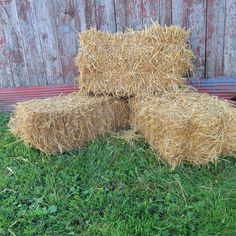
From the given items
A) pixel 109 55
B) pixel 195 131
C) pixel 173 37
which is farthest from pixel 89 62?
pixel 195 131

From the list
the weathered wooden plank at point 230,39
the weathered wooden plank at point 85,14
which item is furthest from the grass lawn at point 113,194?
the weathered wooden plank at point 85,14

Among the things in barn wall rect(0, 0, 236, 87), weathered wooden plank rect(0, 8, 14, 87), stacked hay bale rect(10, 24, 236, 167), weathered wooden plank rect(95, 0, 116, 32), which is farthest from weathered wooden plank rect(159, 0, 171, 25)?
weathered wooden plank rect(0, 8, 14, 87)

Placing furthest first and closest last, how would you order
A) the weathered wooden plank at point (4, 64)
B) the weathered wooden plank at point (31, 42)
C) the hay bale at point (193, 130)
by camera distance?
1. the weathered wooden plank at point (4, 64)
2. the weathered wooden plank at point (31, 42)
3. the hay bale at point (193, 130)

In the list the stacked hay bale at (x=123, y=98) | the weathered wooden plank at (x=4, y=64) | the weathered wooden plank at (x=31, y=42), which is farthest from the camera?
the weathered wooden plank at (x=4, y=64)

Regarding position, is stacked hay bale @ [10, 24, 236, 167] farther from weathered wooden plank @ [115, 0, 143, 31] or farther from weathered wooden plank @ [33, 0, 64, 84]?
weathered wooden plank @ [33, 0, 64, 84]

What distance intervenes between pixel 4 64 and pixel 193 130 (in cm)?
245

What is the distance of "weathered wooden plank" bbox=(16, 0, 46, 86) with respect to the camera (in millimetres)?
3748

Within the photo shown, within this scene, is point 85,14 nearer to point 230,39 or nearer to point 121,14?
point 121,14

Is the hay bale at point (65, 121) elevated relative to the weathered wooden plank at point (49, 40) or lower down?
lower down

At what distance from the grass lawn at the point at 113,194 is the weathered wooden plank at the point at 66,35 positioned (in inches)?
47.4

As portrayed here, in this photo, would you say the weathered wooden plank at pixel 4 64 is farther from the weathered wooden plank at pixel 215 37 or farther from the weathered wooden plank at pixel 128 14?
the weathered wooden plank at pixel 215 37

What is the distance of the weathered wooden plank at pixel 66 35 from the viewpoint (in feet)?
12.1

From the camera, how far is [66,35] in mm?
3791

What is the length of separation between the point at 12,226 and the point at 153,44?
78.0 inches
